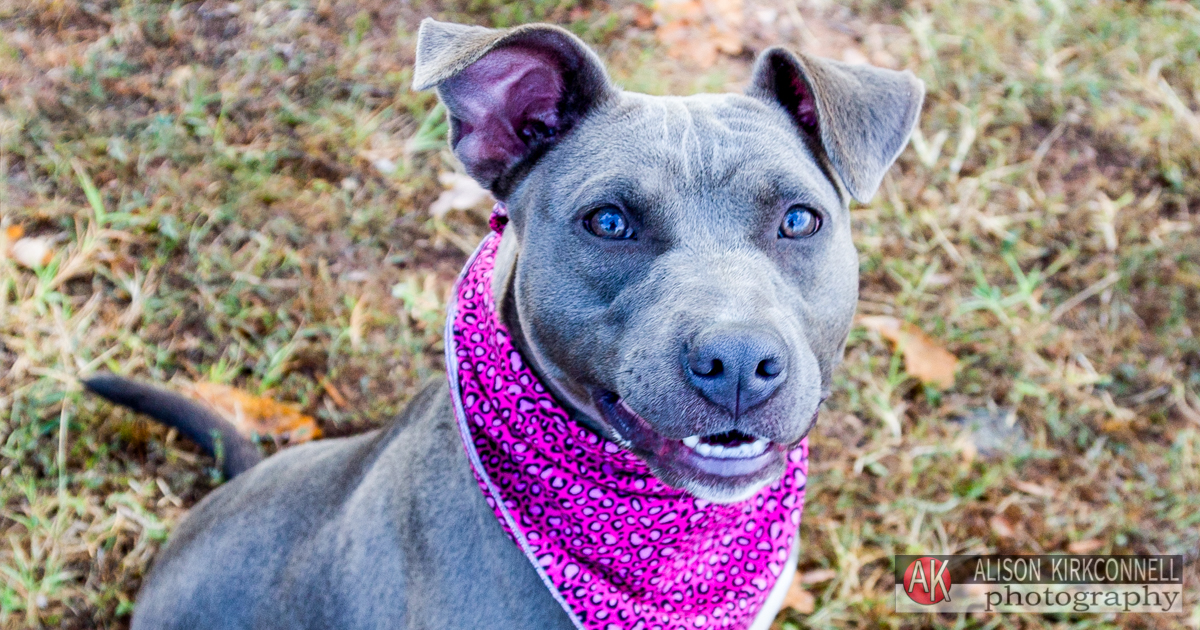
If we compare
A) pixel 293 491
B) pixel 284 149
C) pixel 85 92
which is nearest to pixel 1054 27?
pixel 284 149

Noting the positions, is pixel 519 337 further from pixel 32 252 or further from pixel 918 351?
pixel 32 252

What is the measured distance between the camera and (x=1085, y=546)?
4195 millimetres

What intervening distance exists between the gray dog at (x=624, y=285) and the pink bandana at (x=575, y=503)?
0.07 metres

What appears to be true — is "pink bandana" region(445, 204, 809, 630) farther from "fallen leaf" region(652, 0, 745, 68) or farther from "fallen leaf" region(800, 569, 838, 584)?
"fallen leaf" region(652, 0, 745, 68)

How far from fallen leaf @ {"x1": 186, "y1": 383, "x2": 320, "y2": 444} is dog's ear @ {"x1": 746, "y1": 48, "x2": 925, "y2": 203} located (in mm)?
2689

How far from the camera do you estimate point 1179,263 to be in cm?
502

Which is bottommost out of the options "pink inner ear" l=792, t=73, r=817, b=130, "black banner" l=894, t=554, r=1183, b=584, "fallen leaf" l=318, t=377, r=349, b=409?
"black banner" l=894, t=554, r=1183, b=584

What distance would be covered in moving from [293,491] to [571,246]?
1.42 meters

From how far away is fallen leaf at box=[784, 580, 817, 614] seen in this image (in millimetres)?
4027

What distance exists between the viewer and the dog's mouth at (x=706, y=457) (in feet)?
8.30

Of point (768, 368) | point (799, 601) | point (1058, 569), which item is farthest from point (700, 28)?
point (768, 368)

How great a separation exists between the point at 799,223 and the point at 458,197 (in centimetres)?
284

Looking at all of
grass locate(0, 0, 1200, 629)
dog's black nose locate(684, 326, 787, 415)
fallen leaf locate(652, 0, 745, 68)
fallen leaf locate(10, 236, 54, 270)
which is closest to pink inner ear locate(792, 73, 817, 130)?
dog's black nose locate(684, 326, 787, 415)

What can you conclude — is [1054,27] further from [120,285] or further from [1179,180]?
[120,285]
